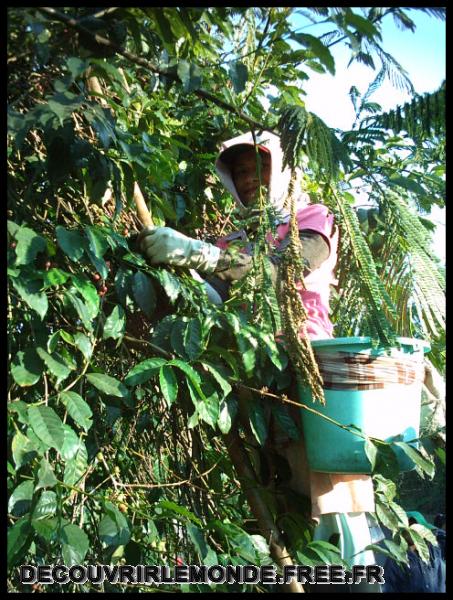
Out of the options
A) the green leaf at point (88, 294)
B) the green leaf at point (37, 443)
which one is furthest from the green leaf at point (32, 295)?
the green leaf at point (37, 443)

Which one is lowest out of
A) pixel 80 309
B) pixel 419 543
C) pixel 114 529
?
pixel 419 543

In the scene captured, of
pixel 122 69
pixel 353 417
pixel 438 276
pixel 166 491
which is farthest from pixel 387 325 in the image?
pixel 122 69

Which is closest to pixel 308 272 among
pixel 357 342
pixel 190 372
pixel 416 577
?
pixel 357 342

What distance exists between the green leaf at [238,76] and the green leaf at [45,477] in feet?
2.78

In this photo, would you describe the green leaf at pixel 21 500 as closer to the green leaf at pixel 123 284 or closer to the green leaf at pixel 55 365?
the green leaf at pixel 55 365

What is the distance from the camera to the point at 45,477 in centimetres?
144

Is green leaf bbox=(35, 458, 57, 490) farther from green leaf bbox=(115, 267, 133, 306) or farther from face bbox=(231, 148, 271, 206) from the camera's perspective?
face bbox=(231, 148, 271, 206)

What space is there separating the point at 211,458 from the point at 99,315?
623mm

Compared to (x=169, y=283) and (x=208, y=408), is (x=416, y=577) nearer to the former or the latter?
(x=208, y=408)

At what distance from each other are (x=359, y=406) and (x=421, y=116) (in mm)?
734

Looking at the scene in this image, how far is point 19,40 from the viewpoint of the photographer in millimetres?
1506

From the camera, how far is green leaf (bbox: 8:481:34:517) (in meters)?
1.40

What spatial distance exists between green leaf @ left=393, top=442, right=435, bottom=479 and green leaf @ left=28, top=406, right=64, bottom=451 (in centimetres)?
81

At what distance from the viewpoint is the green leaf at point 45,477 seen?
143cm
